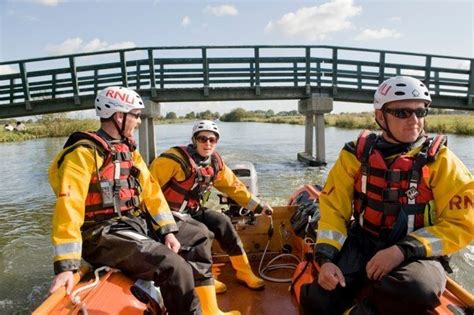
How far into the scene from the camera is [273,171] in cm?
1237

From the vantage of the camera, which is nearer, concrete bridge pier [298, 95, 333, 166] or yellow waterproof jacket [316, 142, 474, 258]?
yellow waterproof jacket [316, 142, 474, 258]

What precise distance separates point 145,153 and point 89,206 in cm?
879

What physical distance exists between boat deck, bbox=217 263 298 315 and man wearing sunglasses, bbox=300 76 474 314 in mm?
985

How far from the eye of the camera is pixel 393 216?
7.24 feet

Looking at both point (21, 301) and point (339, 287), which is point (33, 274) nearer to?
point (21, 301)

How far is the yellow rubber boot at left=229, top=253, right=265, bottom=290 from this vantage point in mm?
3584

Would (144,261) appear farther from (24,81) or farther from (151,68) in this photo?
(24,81)

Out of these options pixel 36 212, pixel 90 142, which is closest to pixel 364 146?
pixel 90 142

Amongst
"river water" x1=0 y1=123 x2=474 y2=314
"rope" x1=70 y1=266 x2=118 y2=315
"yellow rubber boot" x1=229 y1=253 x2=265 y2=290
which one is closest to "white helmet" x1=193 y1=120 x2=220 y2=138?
"yellow rubber boot" x1=229 y1=253 x2=265 y2=290

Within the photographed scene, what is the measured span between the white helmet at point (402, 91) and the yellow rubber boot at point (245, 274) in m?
2.04

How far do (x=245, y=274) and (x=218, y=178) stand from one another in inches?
37.2

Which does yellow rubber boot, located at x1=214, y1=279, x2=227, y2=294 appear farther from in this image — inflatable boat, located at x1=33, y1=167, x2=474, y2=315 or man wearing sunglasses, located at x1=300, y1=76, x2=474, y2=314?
man wearing sunglasses, located at x1=300, y1=76, x2=474, y2=314

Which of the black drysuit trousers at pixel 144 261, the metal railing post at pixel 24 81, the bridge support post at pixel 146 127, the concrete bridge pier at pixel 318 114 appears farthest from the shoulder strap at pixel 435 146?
the metal railing post at pixel 24 81

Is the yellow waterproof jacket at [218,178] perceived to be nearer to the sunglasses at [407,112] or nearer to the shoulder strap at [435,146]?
the sunglasses at [407,112]
